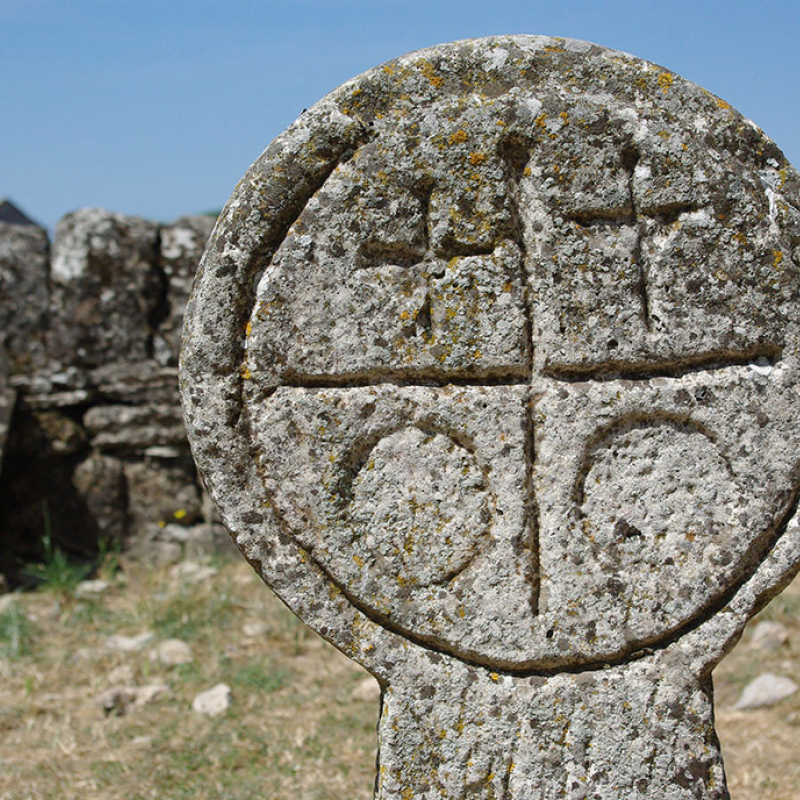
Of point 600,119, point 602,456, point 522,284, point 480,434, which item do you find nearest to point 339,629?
point 480,434

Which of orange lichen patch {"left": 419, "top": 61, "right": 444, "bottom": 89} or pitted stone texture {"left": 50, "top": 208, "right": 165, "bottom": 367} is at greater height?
orange lichen patch {"left": 419, "top": 61, "right": 444, "bottom": 89}

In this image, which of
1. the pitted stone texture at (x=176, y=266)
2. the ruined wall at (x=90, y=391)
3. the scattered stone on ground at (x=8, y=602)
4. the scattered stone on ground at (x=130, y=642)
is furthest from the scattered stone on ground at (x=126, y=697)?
the pitted stone texture at (x=176, y=266)

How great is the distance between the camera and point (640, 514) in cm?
219

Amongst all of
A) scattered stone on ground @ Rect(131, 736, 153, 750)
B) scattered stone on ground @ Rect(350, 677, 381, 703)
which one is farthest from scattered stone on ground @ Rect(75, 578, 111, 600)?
scattered stone on ground @ Rect(350, 677, 381, 703)

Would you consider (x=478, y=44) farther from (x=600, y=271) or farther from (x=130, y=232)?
(x=130, y=232)

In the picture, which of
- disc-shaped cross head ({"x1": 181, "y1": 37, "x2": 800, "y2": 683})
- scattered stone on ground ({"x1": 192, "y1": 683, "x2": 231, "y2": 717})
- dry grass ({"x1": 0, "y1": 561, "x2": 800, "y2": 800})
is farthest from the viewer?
scattered stone on ground ({"x1": 192, "y1": 683, "x2": 231, "y2": 717})

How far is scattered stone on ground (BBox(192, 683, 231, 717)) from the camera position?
3777mm

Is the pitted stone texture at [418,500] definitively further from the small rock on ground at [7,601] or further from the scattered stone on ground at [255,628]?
the small rock on ground at [7,601]

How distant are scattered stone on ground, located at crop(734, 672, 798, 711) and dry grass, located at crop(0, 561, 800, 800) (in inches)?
1.4

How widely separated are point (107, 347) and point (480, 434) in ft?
12.3

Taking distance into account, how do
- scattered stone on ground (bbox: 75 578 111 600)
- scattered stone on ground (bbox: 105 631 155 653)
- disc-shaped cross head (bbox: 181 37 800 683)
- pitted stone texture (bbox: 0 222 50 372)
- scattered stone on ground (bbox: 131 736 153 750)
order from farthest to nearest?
pitted stone texture (bbox: 0 222 50 372) < scattered stone on ground (bbox: 75 578 111 600) < scattered stone on ground (bbox: 105 631 155 653) < scattered stone on ground (bbox: 131 736 153 750) < disc-shaped cross head (bbox: 181 37 800 683)

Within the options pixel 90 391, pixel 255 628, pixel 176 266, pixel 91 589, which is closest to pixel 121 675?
pixel 255 628

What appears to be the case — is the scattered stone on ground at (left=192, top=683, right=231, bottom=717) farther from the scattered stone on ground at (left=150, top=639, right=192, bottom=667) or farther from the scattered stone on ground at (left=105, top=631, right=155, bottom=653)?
the scattered stone on ground at (left=105, top=631, right=155, bottom=653)

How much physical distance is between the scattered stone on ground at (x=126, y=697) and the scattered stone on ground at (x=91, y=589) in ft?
3.47
